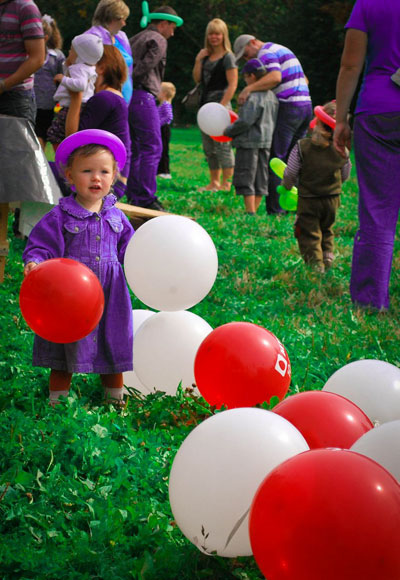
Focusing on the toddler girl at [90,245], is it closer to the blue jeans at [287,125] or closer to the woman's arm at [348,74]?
the woman's arm at [348,74]

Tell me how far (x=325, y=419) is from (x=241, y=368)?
26.8 inches

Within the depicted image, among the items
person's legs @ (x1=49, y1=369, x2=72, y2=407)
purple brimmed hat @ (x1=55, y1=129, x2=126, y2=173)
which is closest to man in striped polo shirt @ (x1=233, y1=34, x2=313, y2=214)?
purple brimmed hat @ (x1=55, y1=129, x2=126, y2=173)

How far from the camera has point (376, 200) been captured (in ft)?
15.9

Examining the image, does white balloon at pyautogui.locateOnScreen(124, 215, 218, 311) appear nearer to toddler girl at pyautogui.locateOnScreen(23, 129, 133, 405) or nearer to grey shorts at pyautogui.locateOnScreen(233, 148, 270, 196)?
toddler girl at pyautogui.locateOnScreen(23, 129, 133, 405)

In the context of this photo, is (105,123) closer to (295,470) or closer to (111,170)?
(111,170)

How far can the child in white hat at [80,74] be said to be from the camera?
5.71 meters

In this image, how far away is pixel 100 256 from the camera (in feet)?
11.2

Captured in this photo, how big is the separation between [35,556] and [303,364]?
2163 mm

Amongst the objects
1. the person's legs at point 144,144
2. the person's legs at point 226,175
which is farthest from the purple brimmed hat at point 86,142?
the person's legs at point 226,175

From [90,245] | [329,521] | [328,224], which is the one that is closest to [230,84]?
[328,224]

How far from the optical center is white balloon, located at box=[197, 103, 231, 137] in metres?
9.03

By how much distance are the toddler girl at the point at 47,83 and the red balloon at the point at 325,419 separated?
7.18 meters

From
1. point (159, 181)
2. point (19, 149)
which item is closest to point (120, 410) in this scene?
point (19, 149)

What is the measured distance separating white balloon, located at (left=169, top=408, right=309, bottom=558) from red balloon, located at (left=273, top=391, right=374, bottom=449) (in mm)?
218
